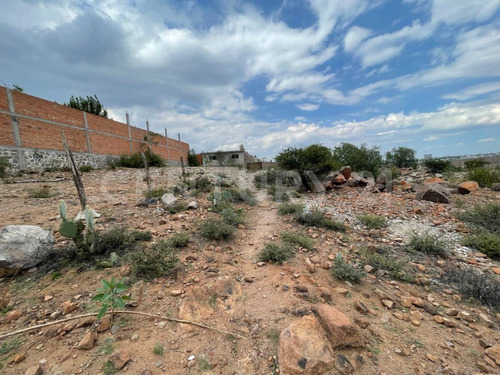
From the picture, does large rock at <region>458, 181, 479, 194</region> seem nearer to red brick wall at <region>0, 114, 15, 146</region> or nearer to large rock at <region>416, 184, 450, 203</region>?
large rock at <region>416, 184, 450, 203</region>

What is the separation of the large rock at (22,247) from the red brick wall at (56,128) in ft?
38.9

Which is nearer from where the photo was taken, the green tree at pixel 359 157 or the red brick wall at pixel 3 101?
the red brick wall at pixel 3 101

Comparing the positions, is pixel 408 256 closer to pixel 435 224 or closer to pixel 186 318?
pixel 435 224

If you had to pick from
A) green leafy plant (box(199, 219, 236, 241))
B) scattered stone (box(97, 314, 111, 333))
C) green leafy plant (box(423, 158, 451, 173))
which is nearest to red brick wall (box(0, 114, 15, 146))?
green leafy plant (box(199, 219, 236, 241))

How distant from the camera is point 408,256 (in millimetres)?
3051

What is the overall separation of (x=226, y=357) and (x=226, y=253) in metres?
1.62

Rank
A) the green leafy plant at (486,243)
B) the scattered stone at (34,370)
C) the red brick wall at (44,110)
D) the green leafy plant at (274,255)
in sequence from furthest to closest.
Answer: the red brick wall at (44,110) < the green leafy plant at (486,243) < the green leafy plant at (274,255) < the scattered stone at (34,370)

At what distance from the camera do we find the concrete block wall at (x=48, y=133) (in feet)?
32.6

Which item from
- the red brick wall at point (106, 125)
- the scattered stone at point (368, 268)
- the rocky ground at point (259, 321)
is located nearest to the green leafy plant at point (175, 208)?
the rocky ground at point (259, 321)

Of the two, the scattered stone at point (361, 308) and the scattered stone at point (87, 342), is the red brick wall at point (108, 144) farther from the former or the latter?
the scattered stone at point (361, 308)

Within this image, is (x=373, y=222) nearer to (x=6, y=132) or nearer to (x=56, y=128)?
(x=6, y=132)

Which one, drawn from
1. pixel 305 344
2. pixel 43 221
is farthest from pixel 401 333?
pixel 43 221

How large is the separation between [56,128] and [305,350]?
652 inches

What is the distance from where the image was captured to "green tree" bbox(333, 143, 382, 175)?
48.4ft
